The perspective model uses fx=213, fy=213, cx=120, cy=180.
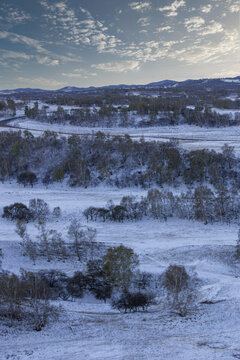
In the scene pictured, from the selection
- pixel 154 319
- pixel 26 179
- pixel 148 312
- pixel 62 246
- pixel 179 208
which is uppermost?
pixel 26 179

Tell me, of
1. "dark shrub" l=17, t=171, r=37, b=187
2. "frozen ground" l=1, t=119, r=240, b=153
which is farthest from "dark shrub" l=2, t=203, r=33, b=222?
"frozen ground" l=1, t=119, r=240, b=153

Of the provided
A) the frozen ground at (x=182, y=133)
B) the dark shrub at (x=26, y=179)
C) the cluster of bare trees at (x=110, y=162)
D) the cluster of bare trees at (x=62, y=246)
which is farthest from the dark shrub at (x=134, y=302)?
the frozen ground at (x=182, y=133)

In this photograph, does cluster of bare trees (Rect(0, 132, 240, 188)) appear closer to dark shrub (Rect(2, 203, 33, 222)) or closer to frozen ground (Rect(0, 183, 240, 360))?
dark shrub (Rect(2, 203, 33, 222))

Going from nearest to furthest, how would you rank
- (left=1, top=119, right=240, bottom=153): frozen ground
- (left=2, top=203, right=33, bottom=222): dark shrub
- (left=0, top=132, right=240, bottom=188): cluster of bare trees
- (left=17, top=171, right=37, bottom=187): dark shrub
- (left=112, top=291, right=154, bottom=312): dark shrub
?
(left=112, top=291, right=154, bottom=312): dark shrub < (left=2, top=203, right=33, bottom=222): dark shrub < (left=0, top=132, right=240, bottom=188): cluster of bare trees < (left=17, top=171, right=37, bottom=187): dark shrub < (left=1, top=119, right=240, bottom=153): frozen ground

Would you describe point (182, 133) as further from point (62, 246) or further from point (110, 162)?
point (62, 246)

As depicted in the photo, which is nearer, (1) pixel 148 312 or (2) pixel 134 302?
(1) pixel 148 312

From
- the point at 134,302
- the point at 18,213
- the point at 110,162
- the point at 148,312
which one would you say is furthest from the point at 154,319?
the point at 110,162

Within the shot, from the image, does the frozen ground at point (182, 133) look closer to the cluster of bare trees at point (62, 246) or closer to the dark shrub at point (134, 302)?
the cluster of bare trees at point (62, 246)
